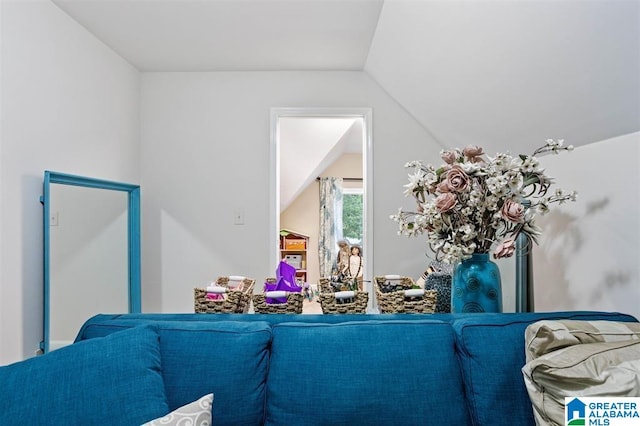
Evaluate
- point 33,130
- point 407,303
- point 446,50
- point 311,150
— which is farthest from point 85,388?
point 311,150

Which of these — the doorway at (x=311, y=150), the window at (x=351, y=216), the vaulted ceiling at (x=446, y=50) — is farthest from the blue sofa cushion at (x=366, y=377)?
the window at (x=351, y=216)

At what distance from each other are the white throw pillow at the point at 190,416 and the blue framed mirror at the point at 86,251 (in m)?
1.51

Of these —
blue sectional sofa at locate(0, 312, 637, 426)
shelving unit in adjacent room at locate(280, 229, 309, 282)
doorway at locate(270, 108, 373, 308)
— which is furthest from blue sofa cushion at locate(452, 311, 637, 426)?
shelving unit in adjacent room at locate(280, 229, 309, 282)

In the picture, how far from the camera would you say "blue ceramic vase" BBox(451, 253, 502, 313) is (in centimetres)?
133

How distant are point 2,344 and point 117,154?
4.68 ft

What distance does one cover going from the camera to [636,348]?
0.93 meters

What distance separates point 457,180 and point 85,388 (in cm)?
122

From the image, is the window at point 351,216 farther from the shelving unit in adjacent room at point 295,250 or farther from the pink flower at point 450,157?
the pink flower at point 450,157

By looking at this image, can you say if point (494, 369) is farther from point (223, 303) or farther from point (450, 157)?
point (223, 303)

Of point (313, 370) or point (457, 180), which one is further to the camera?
point (457, 180)

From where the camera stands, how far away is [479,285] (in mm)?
1336

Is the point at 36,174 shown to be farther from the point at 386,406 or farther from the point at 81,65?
the point at 386,406

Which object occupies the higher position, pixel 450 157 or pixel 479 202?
pixel 450 157

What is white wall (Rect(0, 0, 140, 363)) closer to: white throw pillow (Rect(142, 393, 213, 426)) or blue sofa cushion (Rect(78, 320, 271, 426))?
blue sofa cushion (Rect(78, 320, 271, 426))
